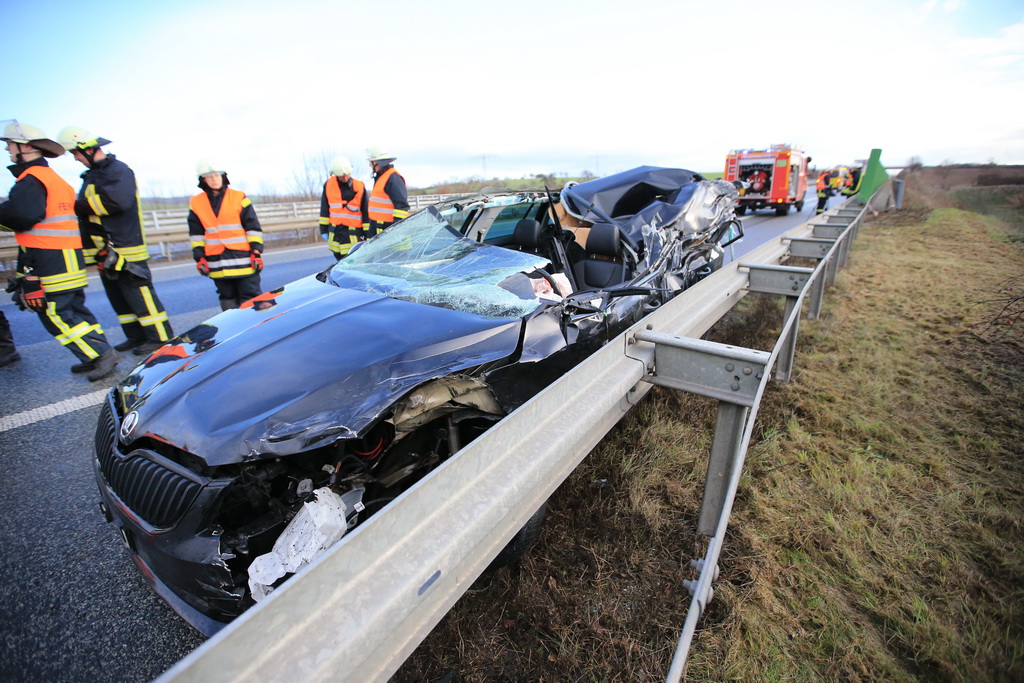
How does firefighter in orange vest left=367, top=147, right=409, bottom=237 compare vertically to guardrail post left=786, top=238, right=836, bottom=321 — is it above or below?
above

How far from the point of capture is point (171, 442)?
5.46 feet

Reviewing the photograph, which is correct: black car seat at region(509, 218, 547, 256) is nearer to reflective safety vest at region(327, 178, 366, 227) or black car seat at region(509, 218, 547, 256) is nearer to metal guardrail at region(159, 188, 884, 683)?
metal guardrail at region(159, 188, 884, 683)

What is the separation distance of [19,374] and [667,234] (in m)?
5.46

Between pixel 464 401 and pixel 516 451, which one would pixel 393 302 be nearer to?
pixel 464 401

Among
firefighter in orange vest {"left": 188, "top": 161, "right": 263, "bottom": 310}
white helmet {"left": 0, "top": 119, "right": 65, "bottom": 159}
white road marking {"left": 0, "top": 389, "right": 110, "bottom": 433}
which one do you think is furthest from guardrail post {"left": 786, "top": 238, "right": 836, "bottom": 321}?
white helmet {"left": 0, "top": 119, "right": 65, "bottom": 159}

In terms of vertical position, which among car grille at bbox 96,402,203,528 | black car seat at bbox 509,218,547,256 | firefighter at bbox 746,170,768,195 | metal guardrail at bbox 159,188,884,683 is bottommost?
car grille at bbox 96,402,203,528

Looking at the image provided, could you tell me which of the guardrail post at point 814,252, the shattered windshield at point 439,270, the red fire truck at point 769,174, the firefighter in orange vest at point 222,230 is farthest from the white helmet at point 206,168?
the red fire truck at point 769,174

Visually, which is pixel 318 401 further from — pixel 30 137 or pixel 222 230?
pixel 30 137

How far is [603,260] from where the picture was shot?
11.7ft

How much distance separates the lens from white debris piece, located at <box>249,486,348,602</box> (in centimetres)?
146

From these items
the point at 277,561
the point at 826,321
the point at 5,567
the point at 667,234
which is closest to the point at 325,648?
the point at 277,561

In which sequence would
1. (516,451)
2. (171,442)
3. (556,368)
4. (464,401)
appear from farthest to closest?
(556,368) → (464,401) → (171,442) → (516,451)

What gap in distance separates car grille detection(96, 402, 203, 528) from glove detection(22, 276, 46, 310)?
11.2 feet

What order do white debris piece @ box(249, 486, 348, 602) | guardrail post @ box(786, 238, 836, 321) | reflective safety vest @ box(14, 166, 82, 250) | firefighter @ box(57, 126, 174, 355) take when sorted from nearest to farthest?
white debris piece @ box(249, 486, 348, 602) < reflective safety vest @ box(14, 166, 82, 250) < firefighter @ box(57, 126, 174, 355) < guardrail post @ box(786, 238, 836, 321)
